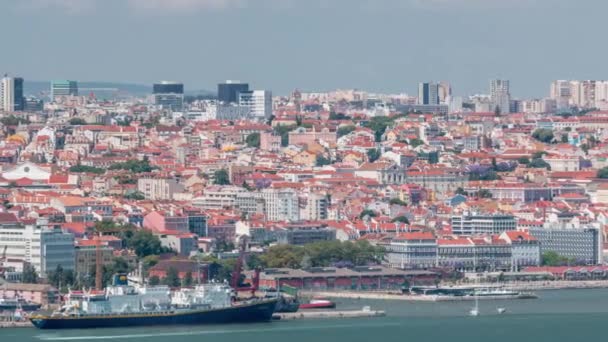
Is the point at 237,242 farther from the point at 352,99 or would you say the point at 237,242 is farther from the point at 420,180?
the point at 352,99

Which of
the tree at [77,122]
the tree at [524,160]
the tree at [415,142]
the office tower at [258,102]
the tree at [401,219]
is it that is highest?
the office tower at [258,102]

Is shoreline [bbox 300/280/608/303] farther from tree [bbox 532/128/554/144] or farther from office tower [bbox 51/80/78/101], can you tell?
office tower [bbox 51/80/78/101]

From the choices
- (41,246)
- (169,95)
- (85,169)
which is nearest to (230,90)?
(169,95)

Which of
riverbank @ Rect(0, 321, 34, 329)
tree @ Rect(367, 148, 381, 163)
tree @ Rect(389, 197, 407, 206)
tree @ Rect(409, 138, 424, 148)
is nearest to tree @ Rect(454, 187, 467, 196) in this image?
tree @ Rect(389, 197, 407, 206)

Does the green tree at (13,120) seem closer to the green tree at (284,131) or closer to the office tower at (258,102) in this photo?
the green tree at (284,131)

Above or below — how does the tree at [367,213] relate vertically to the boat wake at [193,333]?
above

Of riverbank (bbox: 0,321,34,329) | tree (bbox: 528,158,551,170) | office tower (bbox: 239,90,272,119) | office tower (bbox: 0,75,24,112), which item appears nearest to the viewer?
riverbank (bbox: 0,321,34,329)

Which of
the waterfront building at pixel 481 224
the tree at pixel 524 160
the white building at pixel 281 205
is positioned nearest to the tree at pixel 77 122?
the tree at pixel 524 160

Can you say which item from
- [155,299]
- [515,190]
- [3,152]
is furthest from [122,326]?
[3,152]
